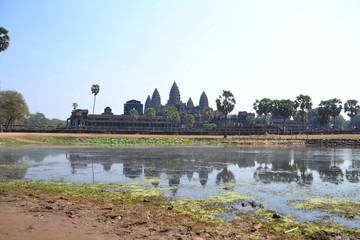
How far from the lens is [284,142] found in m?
83.9

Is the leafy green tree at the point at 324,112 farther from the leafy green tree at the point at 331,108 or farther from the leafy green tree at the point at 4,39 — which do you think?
the leafy green tree at the point at 4,39

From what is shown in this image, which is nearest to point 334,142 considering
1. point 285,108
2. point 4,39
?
point 285,108

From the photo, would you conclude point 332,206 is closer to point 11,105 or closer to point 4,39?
point 4,39

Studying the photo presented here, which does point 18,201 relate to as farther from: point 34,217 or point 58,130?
point 58,130

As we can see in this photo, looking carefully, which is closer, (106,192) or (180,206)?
(180,206)

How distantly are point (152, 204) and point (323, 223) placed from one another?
22.2 feet

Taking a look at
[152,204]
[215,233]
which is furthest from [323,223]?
[152,204]

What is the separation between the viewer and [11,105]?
8825 cm

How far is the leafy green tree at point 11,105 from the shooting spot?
88.1 metres

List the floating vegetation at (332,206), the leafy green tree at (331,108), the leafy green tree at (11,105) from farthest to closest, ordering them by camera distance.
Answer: the leafy green tree at (331,108), the leafy green tree at (11,105), the floating vegetation at (332,206)

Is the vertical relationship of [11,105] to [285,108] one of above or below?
below

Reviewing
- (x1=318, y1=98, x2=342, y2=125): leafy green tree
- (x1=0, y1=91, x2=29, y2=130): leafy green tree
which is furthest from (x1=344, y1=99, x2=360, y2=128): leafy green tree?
(x1=0, y1=91, x2=29, y2=130): leafy green tree

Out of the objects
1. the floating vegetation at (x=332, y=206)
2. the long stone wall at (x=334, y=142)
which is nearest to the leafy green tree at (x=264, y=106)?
the long stone wall at (x=334, y=142)

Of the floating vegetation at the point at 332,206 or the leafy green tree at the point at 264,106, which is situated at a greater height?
the leafy green tree at the point at 264,106
